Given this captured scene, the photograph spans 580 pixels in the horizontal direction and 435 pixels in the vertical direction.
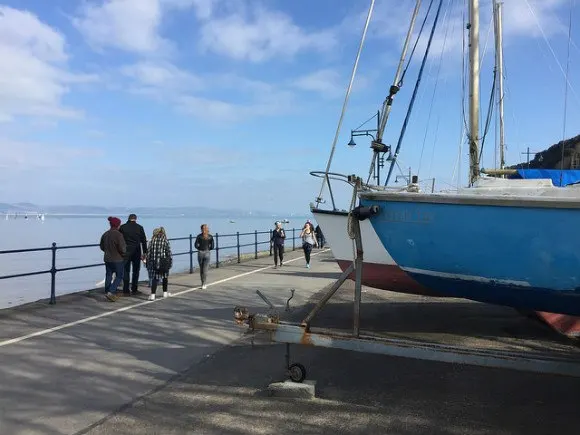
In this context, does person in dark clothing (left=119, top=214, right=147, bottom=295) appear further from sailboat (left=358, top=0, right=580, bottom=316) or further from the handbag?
sailboat (left=358, top=0, right=580, bottom=316)

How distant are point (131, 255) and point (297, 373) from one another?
6.53 metres

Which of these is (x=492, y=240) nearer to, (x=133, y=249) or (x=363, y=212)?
(x=363, y=212)

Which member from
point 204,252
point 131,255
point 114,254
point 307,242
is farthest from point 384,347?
point 307,242

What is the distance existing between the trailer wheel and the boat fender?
1583mm

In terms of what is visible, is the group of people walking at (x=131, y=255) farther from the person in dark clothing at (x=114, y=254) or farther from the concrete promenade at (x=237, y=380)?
the concrete promenade at (x=237, y=380)

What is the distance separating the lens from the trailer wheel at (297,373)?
4828 mm

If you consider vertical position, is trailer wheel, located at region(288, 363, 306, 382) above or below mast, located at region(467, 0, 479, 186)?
below

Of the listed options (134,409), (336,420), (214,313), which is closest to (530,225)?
(336,420)

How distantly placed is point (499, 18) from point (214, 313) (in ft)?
47.5

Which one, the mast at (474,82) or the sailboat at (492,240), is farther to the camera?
the mast at (474,82)

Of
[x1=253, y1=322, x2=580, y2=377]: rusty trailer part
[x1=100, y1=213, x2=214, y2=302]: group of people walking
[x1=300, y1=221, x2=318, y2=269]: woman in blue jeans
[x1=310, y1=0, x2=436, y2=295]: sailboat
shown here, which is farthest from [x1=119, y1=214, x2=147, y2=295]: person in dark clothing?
[x1=300, y1=221, x2=318, y2=269]: woman in blue jeans

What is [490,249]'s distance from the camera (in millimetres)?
5078

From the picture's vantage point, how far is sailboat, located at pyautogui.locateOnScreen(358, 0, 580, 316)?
479 cm

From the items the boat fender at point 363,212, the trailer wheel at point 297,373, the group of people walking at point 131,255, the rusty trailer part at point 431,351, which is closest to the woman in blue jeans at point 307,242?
the group of people walking at point 131,255
